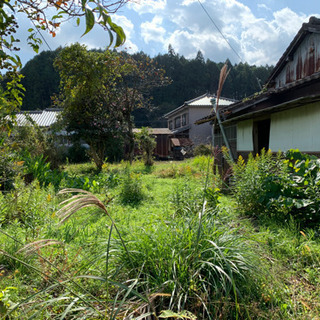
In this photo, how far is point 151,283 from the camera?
189 cm

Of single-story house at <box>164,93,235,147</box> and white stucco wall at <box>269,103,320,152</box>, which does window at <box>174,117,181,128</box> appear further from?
white stucco wall at <box>269,103,320,152</box>

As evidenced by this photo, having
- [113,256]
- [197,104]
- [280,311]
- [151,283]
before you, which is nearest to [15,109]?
[113,256]

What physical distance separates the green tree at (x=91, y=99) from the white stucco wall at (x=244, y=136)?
571 cm

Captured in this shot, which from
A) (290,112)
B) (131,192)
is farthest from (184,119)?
(290,112)

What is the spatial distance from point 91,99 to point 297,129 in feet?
30.4

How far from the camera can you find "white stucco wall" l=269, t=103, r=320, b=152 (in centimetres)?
458

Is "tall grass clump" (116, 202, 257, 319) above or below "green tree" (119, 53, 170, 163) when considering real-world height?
below

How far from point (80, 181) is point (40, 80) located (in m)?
32.0

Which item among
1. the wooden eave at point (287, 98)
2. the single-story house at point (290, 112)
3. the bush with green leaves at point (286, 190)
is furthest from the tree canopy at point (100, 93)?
the bush with green leaves at point (286, 190)

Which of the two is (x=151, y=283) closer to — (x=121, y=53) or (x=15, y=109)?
(x=15, y=109)

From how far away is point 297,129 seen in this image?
501cm

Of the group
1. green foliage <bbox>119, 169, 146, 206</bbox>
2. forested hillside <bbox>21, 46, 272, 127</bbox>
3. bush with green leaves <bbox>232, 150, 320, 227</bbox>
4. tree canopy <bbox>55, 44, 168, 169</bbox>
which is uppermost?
forested hillside <bbox>21, 46, 272, 127</bbox>

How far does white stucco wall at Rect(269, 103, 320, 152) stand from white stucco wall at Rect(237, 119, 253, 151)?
2.63 ft

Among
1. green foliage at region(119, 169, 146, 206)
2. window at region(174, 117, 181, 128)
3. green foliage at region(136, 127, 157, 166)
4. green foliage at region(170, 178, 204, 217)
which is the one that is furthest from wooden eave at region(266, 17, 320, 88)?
window at region(174, 117, 181, 128)
